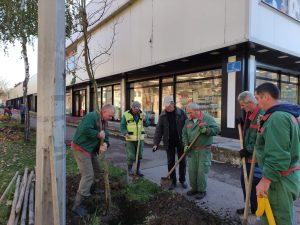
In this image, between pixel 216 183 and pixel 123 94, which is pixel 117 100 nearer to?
pixel 123 94

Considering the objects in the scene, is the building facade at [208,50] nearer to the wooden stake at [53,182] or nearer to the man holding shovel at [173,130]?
the man holding shovel at [173,130]

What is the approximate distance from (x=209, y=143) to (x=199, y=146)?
184 mm

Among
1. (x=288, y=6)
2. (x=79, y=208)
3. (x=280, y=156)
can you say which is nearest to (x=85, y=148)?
(x=79, y=208)

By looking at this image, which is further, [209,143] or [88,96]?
[88,96]

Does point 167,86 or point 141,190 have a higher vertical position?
point 167,86

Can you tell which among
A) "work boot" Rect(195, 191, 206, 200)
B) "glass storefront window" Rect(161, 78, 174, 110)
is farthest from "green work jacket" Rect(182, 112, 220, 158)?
"glass storefront window" Rect(161, 78, 174, 110)

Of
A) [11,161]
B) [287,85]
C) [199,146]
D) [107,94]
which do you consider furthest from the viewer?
[107,94]

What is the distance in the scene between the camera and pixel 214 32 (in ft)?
30.9

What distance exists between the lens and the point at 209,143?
4.69 metres

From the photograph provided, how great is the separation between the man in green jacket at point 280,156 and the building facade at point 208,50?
4.74 metres

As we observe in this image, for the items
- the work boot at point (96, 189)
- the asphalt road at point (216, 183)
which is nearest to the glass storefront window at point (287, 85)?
the asphalt road at point (216, 183)

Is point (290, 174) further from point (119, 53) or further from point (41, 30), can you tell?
point (119, 53)

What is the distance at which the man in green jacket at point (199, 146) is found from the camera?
459 cm

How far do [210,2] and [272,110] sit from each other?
26.5ft
